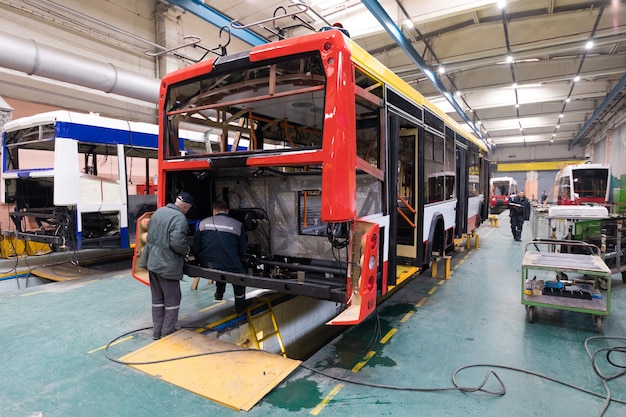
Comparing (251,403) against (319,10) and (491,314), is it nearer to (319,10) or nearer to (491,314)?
(491,314)

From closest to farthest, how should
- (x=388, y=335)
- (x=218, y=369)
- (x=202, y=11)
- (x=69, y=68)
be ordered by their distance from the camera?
(x=218, y=369) < (x=388, y=335) < (x=202, y=11) < (x=69, y=68)

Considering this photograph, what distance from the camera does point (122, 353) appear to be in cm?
376

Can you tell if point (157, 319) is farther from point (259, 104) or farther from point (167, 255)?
point (259, 104)

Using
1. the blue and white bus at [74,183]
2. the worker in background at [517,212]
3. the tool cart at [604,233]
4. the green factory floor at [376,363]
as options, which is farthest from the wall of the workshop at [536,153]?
the blue and white bus at [74,183]

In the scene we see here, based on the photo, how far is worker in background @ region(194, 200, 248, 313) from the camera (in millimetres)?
4016

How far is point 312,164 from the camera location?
335 centimetres

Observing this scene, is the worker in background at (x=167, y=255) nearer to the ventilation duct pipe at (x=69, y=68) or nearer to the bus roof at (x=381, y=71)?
the bus roof at (x=381, y=71)

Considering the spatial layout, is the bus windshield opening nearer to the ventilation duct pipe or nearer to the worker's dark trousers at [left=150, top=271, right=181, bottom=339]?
the worker's dark trousers at [left=150, top=271, right=181, bottom=339]

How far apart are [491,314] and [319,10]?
8057mm

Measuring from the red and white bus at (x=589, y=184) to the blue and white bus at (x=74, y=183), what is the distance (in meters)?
A: 16.8

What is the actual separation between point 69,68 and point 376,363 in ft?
29.1

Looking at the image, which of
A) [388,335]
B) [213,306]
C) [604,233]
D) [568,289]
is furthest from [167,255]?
[604,233]

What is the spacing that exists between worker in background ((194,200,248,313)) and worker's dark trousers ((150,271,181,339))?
45cm

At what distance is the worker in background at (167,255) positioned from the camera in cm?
382
